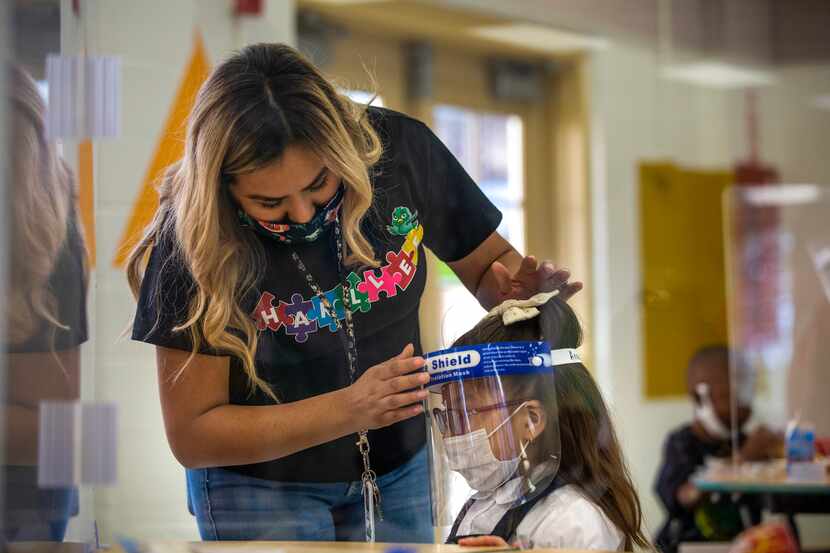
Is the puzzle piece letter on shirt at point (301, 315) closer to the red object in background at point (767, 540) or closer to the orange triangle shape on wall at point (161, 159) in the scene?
the orange triangle shape on wall at point (161, 159)

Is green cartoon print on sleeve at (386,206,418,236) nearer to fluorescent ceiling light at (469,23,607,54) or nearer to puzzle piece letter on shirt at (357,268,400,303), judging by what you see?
puzzle piece letter on shirt at (357,268,400,303)

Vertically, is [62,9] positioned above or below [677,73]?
below

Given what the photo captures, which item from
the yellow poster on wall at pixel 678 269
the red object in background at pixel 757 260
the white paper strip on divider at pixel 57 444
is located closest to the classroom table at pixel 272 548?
the white paper strip on divider at pixel 57 444

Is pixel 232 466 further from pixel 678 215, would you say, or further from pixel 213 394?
pixel 678 215

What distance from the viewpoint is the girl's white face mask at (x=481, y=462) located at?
Result: 1418 mm

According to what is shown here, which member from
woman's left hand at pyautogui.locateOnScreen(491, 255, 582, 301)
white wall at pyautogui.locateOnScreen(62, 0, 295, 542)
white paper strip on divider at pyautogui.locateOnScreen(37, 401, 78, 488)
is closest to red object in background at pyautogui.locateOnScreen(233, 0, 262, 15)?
white wall at pyautogui.locateOnScreen(62, 0, 295, 542)

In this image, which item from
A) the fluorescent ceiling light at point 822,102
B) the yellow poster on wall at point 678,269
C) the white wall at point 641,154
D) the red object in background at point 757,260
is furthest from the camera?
the fluorescent ceiling light at point 822,102

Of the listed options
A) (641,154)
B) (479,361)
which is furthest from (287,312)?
(641,154)

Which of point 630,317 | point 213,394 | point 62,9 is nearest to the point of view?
point 213,394

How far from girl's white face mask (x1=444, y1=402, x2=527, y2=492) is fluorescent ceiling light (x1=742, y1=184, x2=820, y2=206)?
2138mm

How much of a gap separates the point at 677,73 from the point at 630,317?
85cm

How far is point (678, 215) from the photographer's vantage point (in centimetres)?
300

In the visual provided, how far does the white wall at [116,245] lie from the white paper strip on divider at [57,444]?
4 centimetres

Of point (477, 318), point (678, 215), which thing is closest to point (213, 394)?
point (477, 318)
